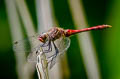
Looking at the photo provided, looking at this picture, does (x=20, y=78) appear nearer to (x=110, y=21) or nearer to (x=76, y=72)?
(x=76, y=72)

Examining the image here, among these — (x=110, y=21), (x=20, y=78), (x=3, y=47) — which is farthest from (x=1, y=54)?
(x=110, y=21)

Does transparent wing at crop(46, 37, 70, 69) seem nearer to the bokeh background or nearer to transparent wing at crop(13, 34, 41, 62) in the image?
transparent wing at crop(13, 34, 41, 62)

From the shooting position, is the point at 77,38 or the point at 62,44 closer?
the point at 62,44

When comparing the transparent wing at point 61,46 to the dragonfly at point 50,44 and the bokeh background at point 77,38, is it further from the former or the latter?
the bokeh background at point 77,38

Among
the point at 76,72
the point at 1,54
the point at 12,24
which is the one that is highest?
the point at 12,24

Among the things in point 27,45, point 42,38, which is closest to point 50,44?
point 42,38

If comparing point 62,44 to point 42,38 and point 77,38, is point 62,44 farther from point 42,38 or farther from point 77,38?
point 77,38

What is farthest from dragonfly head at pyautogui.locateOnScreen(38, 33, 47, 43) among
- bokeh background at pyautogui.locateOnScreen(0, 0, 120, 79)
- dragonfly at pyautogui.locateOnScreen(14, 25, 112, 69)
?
bokeh background at pyautogui.locateOnScreen(0, 0, 120, 79)

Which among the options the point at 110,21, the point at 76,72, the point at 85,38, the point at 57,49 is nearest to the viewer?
the point at 57,49
